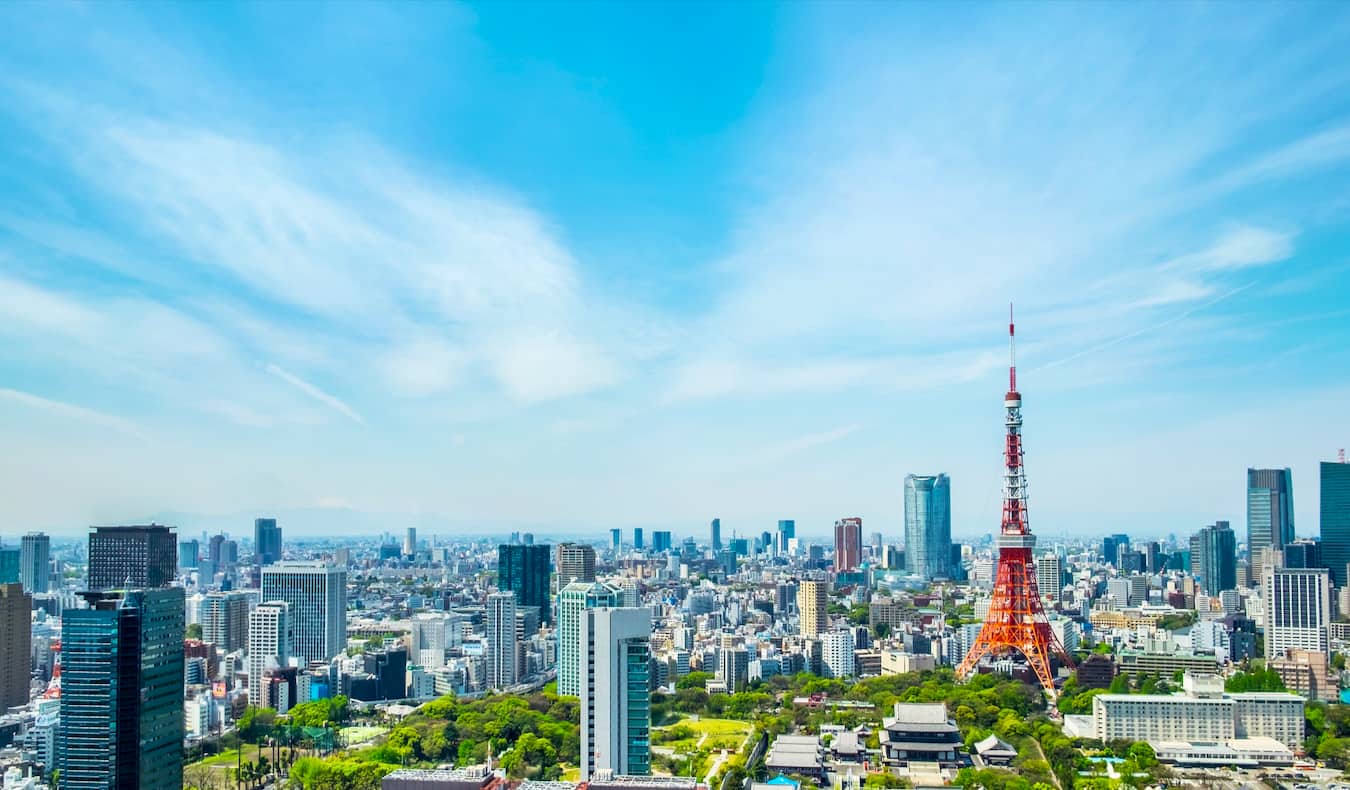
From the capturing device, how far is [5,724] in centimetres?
1452

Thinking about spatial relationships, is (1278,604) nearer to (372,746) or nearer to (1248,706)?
(1248,706)

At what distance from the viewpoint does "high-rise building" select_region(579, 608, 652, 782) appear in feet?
33.9

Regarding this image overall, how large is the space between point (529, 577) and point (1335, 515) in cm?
2159

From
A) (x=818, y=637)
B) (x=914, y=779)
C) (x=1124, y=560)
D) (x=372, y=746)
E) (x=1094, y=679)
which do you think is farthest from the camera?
(x=1124, y=560)

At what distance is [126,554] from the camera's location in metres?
17.1

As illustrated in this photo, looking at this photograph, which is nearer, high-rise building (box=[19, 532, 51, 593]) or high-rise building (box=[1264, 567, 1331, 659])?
high-rise building (box=[1264, 567, 1331, 659])

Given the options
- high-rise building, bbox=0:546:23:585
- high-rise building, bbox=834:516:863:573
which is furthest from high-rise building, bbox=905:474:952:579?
high-rise building, bbox=0:546:23:585

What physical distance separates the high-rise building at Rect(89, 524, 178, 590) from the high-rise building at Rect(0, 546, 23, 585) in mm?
9019

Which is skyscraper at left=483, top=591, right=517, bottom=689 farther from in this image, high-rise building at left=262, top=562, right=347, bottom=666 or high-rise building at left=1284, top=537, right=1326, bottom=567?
high-rise building at left=1284, top=537, right=1326, bottom=567

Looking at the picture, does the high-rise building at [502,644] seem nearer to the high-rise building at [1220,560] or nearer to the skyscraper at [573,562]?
the skyscraper at [573,562]

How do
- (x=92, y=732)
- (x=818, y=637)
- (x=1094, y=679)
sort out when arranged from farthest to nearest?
(x=818, y=637)
(x=1094, y=679)
(x=92, y=732)

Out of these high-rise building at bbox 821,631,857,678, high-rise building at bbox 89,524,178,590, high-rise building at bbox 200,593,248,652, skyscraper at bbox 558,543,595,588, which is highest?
high-rise building at bbox 89,524,178,590

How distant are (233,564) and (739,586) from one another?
17.8 metres

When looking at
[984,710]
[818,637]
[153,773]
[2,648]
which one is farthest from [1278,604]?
[2,648]
